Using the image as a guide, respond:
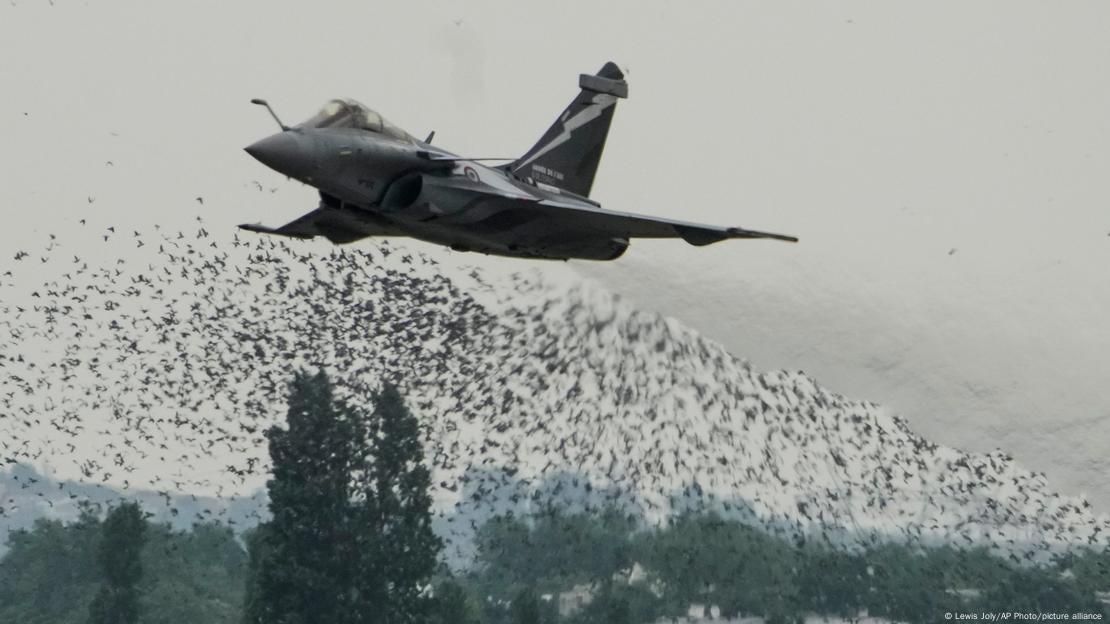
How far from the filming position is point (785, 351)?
46.2 meters

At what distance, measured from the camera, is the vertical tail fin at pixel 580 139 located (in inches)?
1598

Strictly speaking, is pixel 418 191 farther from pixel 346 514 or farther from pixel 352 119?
Result: pixel 346 514

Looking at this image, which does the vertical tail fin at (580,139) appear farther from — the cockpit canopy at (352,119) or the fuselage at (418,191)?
the cockpit canopy at (352,119)

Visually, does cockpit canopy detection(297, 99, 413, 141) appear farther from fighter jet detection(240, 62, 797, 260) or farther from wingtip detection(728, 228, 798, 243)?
wingtip detection(728, 228, 798, 243)

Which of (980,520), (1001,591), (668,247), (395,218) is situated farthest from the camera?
(1001,591)

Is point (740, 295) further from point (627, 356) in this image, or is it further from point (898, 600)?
point (898, 600)

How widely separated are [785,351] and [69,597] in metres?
78.6

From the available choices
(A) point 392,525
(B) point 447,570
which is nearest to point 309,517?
(A) point 392,525

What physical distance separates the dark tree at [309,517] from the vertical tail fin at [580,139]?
3664 centimetres

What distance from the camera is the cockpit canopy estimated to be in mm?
34469

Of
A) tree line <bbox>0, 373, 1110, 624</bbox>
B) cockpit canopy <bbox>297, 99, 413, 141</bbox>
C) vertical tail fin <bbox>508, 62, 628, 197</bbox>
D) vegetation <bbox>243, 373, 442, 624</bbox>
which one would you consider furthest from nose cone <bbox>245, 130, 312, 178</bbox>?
vegetation <bbox>243, 373, 442, 624</bbox>

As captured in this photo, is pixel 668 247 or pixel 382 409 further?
pixel 382 409

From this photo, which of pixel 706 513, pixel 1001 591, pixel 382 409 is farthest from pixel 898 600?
pixel 382 409

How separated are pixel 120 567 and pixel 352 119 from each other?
59447mm
